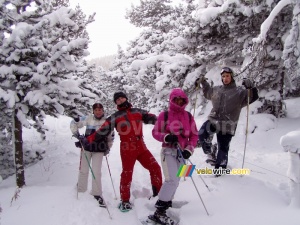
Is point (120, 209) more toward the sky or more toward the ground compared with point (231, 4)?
more toward the ground

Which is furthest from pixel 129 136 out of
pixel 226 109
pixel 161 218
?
pixel 226 109

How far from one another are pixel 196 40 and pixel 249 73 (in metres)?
2.05

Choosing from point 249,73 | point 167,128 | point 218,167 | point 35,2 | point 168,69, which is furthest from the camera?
point 168,69

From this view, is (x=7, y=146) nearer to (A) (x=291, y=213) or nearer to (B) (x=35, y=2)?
(B) (x=35, y=2)

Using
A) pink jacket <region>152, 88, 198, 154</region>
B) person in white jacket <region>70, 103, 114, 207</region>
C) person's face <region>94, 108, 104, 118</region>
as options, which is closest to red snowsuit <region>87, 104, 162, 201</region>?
person in white jacket <region>70, 103, 114, 207</region>

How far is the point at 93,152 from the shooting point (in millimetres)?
6027

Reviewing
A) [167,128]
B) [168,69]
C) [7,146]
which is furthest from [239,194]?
[7,146]

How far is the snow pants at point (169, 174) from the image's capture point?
4715 mm

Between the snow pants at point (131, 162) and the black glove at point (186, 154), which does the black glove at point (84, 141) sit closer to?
the snow pants at point (131, 162)

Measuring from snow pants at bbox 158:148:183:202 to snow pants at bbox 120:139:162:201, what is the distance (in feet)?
2.10

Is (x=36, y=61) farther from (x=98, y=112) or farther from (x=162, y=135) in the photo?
(x=162, y=135)

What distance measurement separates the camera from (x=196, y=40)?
933 centimetres

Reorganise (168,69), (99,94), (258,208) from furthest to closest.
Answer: (168,69) < (99,94) < (258,208)

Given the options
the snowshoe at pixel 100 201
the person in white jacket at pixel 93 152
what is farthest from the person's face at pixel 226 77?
the snowshoe at pixel 100 201
